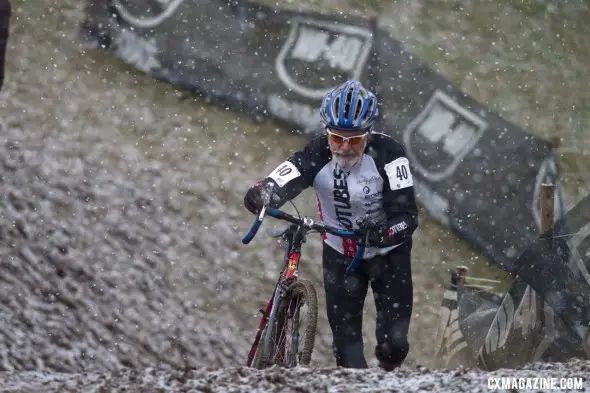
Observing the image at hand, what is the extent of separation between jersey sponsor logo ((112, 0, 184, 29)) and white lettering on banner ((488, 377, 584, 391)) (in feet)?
28.1

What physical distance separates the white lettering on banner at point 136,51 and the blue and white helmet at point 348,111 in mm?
6569

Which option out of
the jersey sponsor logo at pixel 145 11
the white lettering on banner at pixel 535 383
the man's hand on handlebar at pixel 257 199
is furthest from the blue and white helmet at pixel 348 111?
the jersey sponsor logo at pixel 145 11

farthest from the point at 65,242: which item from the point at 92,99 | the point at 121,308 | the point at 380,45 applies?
the point at 380,45

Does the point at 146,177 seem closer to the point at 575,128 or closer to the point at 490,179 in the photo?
the point at 490,179

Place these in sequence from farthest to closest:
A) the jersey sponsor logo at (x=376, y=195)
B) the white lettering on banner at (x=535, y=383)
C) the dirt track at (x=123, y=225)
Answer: the dirt track at (x=123, y=225)
the jersey sponsor logo at (x=376, y=195)
the white lettering on banner at (x=535, y=383)

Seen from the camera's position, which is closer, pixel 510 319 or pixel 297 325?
pixel 297 325

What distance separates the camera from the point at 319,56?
12.0 metres

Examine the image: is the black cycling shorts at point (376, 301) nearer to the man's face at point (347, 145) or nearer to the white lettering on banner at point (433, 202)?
the man's face at point (347, 145)

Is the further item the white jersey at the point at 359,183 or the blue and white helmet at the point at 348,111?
the white jersey at the point at 359,183

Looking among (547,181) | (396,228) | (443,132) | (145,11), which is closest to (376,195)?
(396,228)

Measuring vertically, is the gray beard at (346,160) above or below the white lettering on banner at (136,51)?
below

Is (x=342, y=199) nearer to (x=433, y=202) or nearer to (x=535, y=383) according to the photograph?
(x=535, y=383)

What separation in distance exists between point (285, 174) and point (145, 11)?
683 cm

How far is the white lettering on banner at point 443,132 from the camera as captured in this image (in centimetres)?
1191
